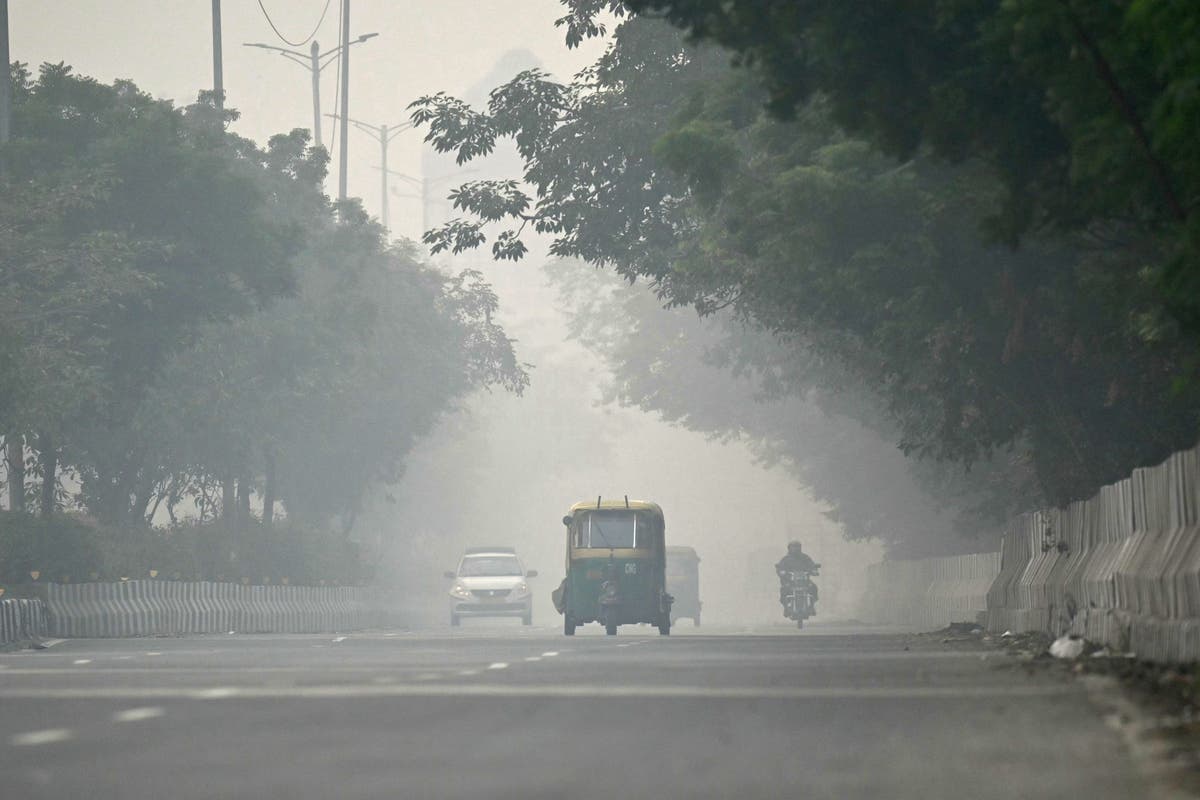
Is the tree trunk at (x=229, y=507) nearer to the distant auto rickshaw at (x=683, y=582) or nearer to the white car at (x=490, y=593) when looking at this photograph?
the white car at (x=490, y=593)

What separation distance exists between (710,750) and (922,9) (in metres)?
8.03

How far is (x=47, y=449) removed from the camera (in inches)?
1900

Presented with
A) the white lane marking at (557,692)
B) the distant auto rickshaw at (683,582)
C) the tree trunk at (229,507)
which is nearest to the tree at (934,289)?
the white lane marking at (557,692)

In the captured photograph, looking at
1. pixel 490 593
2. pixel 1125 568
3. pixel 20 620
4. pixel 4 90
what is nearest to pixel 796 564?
pixel 490 593

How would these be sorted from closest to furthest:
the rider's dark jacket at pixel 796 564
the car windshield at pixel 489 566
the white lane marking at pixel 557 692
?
the white lane marking at pixel 557 692, the rider's dark jacket at pixel 796 564, the car windshield at pixel 489 566

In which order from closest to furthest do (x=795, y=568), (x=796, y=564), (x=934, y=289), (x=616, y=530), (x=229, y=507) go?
(x=934, y=289) → (x=616, y=530) → (x=795, y=568) → (x=796, y=564) → (x=229, y=507)

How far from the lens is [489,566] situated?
219ft

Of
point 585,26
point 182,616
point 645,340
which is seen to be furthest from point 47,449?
point 645,340

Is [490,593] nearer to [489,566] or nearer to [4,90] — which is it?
[489,566]

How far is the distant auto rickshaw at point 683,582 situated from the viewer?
79.2 meters

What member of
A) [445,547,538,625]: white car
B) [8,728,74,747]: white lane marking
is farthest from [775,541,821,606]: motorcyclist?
[8,728,74,747]: white lane marking

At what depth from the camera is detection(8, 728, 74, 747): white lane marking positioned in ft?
35.9

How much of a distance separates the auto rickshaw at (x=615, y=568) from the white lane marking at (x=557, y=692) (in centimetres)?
2724

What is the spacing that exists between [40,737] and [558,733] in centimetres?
238
